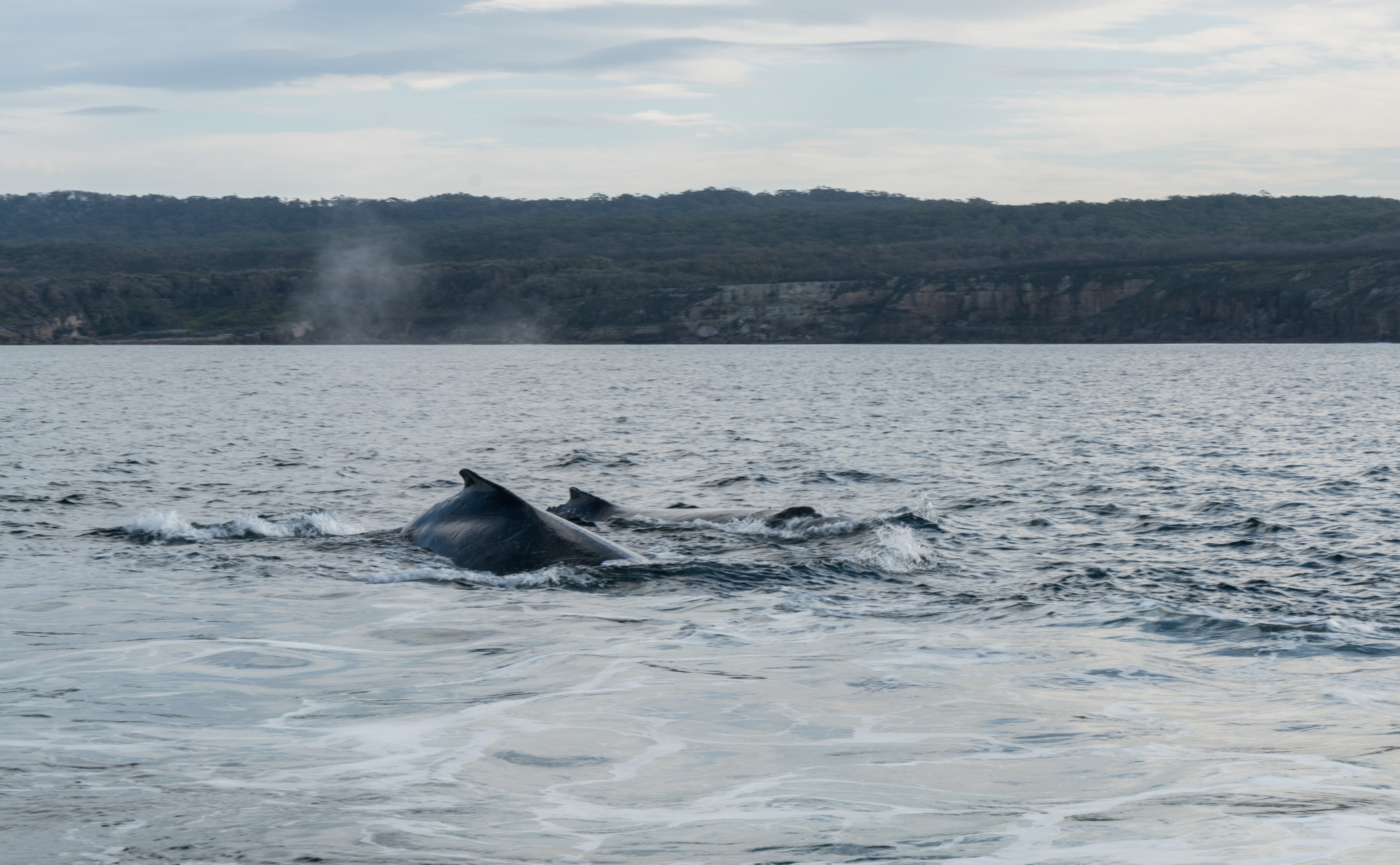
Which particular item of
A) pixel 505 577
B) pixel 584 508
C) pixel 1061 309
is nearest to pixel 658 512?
pixel 584 508

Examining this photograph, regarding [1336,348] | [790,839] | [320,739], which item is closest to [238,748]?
[320,739]

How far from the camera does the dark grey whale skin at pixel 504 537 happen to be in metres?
16.4

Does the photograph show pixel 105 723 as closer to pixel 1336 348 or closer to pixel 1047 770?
pixel 1047 770

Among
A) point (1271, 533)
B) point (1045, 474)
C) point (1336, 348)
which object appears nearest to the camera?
point (1271, 533)

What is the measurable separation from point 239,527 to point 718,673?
11838 millimetres

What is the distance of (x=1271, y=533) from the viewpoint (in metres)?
20.5

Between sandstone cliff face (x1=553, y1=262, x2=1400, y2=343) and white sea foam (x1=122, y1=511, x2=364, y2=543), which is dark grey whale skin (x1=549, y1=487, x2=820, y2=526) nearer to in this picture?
white sea foam (x1=122, y1=511, x2=364, y2=543)

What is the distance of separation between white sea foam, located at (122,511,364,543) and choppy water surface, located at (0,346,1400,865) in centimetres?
9

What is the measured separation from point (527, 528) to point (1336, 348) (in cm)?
17549

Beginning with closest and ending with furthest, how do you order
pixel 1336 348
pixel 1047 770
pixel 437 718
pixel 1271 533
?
1. pixel 1047 770
2. pixel 437 718
3. pixel 1271 533
4. pixel 1336 348

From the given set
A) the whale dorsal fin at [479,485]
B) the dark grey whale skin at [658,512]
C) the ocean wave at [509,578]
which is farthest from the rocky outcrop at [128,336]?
the ocean wave at [509,578]

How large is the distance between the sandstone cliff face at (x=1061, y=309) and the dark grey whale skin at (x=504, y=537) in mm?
174090

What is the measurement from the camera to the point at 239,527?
20031 millimetres

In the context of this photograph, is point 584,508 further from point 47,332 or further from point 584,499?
point 47,332
